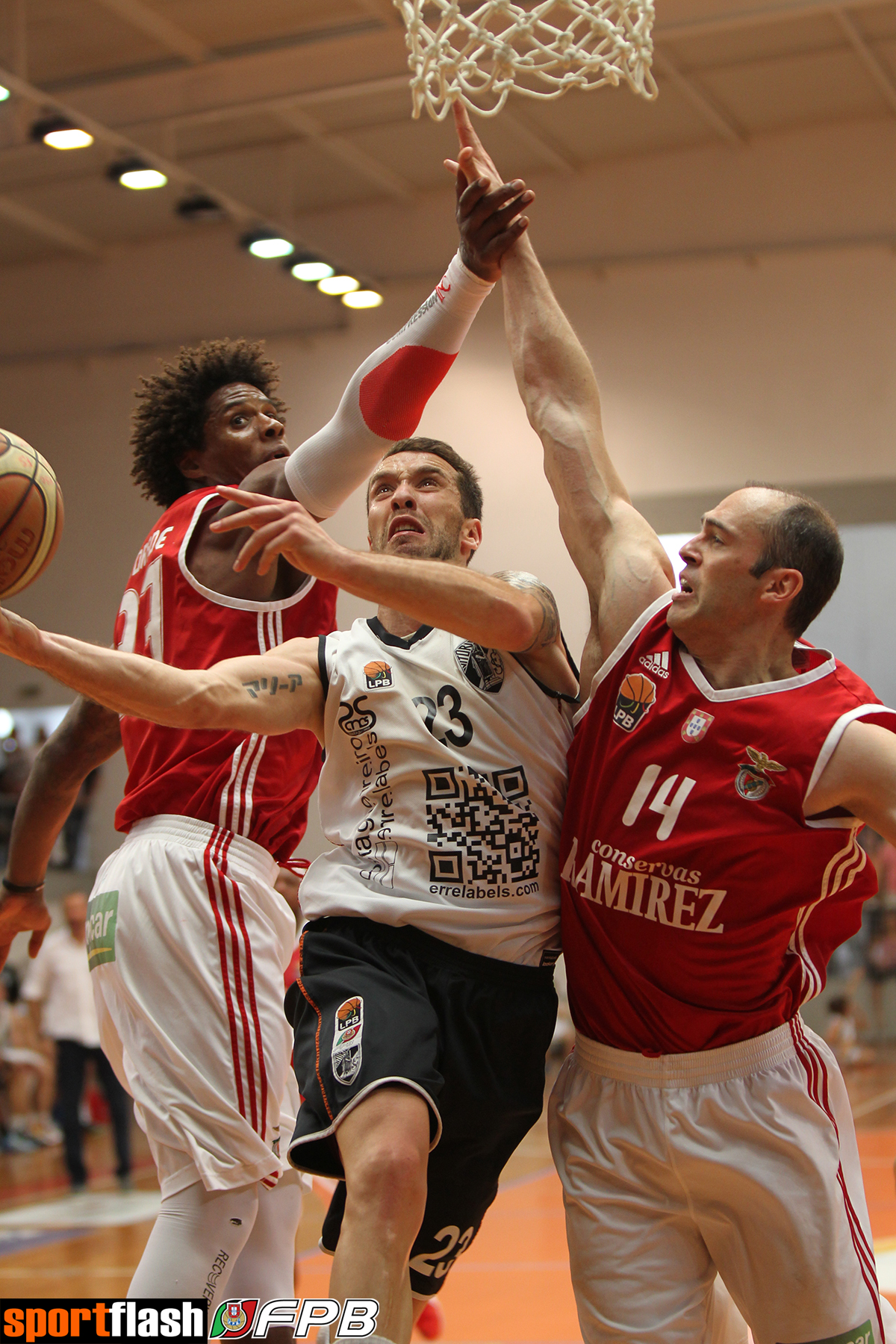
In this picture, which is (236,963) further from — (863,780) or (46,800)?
(863,780)

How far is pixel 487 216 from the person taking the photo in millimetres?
3371

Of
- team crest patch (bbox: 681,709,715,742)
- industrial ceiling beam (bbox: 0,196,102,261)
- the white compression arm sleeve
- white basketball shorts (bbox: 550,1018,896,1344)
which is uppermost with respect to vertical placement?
industrial ceiling beam (bbox: 0,196,102,261)

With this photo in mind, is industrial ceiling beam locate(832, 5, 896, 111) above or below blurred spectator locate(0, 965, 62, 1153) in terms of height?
above

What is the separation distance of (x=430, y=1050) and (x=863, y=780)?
3.16ft

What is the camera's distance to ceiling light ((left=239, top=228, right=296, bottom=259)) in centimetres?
1036

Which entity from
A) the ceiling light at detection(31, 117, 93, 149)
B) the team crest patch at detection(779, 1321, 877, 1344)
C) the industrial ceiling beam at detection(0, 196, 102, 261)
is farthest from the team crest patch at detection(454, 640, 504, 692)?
the industrial ceiling beam at detection(0, 196, 102, 261)

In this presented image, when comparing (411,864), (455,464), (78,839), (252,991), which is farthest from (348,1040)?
(78,839)

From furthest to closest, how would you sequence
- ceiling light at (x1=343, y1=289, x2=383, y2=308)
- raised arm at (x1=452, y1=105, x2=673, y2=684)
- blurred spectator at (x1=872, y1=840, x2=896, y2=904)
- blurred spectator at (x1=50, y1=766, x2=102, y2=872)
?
blurred spectator at (x1=872, y1=840, x2=896, y2=904), blurred spectator at (x1=50, y1=766, x2=102, y2=872), ceiling light at (x1=343, y1=289, x2=383, y2=308), raised arm at (x1=452, y1=105, x2=673, y2=684)

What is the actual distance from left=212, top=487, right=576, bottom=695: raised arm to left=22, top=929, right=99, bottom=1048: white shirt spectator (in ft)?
23.5

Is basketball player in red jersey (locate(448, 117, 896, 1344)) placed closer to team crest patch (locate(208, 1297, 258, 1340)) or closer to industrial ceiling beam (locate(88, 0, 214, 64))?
team crest patch (locate(208, 1297, 258, 1340))

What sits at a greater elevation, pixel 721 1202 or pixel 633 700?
pixel 633 700

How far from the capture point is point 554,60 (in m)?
3.71

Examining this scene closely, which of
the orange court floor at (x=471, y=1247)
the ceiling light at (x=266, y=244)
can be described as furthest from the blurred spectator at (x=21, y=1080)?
the ceiling light at (x=266, y=244)

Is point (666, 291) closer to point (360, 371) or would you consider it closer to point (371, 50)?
point (371, 50)
